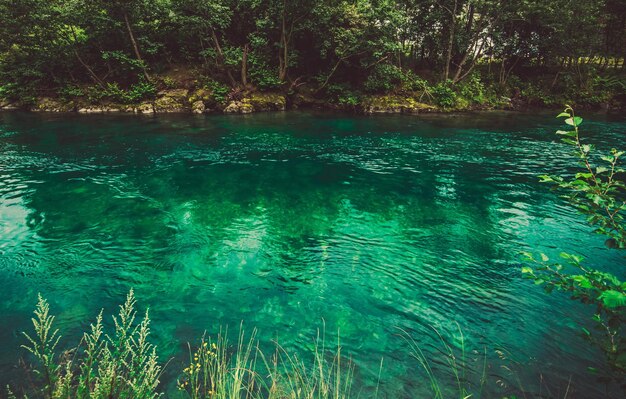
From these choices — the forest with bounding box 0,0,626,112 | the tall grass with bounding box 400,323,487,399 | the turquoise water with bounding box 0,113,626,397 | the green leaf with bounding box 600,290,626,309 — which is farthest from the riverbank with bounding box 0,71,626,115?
the green leaf with bounding box 600,290,626,309

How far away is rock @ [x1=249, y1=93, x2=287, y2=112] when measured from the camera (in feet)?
100

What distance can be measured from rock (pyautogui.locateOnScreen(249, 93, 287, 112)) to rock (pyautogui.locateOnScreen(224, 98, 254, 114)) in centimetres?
67

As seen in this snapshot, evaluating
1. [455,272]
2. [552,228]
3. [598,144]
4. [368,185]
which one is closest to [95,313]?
[455,272]

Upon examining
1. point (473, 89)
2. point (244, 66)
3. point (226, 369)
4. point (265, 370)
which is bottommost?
point (265, 370)

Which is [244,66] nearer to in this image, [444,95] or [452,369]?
[444,95]

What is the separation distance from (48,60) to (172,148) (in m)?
22.1

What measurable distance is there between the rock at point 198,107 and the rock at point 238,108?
1.97 m

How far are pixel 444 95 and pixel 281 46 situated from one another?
624 inches

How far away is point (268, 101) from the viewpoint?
3080cm

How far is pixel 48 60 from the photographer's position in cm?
2983

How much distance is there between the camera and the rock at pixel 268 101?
3053 centimetres

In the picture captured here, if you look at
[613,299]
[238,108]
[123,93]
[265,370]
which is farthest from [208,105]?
[613,299]

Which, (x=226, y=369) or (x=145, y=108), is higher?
(x=145, y=108)

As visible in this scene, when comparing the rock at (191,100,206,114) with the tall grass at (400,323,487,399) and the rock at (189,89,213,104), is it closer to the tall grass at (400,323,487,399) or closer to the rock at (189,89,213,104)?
the rock at (189,89,213,104)
